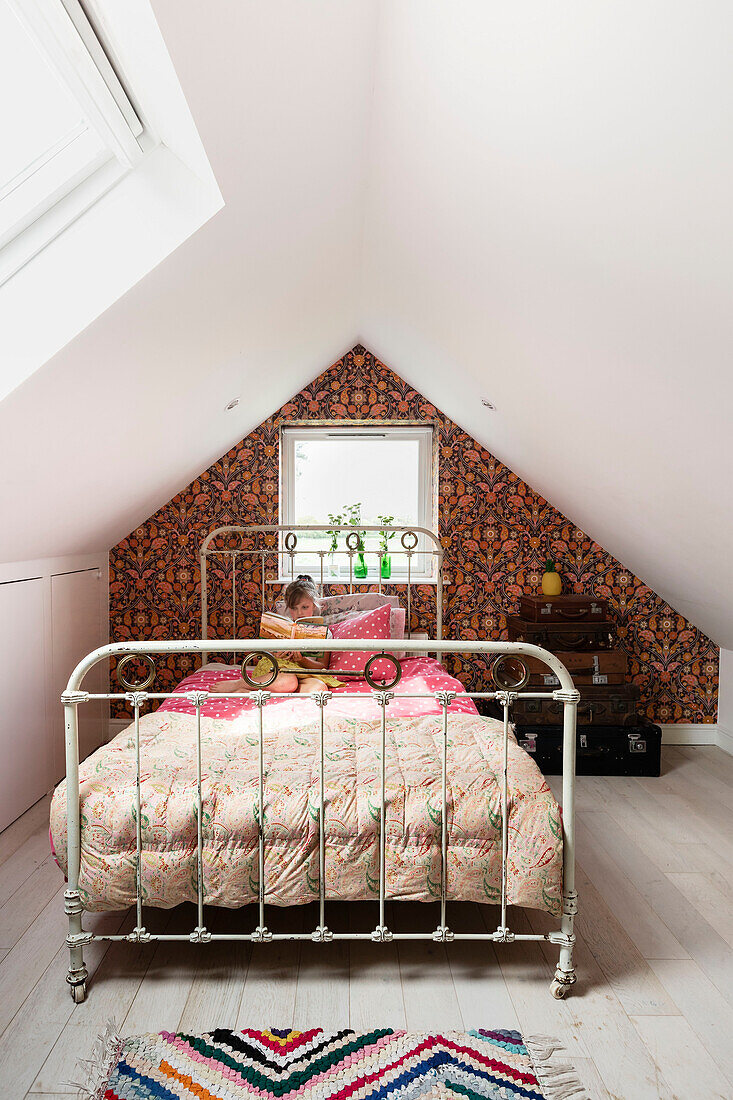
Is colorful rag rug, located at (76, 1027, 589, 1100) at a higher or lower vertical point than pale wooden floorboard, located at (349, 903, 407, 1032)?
higher

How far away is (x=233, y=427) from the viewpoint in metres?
4.25

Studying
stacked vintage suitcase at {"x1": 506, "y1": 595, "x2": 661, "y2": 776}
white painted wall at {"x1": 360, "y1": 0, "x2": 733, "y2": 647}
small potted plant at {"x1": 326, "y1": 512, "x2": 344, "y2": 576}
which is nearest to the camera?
white painted wall at {"x1": 360, "y1": 0, "x2": 733, "y2": 647}

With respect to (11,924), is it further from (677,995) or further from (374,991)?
(677,995)

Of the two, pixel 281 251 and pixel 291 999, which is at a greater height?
pixel 281 251

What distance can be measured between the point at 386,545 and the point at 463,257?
2443 mm

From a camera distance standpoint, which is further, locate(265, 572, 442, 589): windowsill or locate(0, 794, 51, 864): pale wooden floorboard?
locate(265, 572, 442, 589): windowsill

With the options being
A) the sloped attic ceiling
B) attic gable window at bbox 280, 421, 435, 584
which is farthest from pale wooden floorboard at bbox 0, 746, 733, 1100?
attic gable window at bbox 280, 421, 435, 584

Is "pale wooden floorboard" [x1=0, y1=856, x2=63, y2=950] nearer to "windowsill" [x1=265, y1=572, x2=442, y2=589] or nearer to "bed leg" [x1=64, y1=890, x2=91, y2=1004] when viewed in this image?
"bed leg" [x1=64, y1=890, x2=91, y2=1004]

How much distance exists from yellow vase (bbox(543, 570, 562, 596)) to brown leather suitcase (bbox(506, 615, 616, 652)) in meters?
0.27

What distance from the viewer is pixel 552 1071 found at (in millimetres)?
1752

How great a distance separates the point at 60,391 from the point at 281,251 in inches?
35.7

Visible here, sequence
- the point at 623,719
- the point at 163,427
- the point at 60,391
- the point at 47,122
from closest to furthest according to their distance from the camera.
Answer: the point at 47,122
the point at 60,391
the point at 163,427
the point at 623,719

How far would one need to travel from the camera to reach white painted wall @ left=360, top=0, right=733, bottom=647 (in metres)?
1.38

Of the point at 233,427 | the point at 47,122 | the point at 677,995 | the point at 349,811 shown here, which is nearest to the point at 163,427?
the point at 233,427
